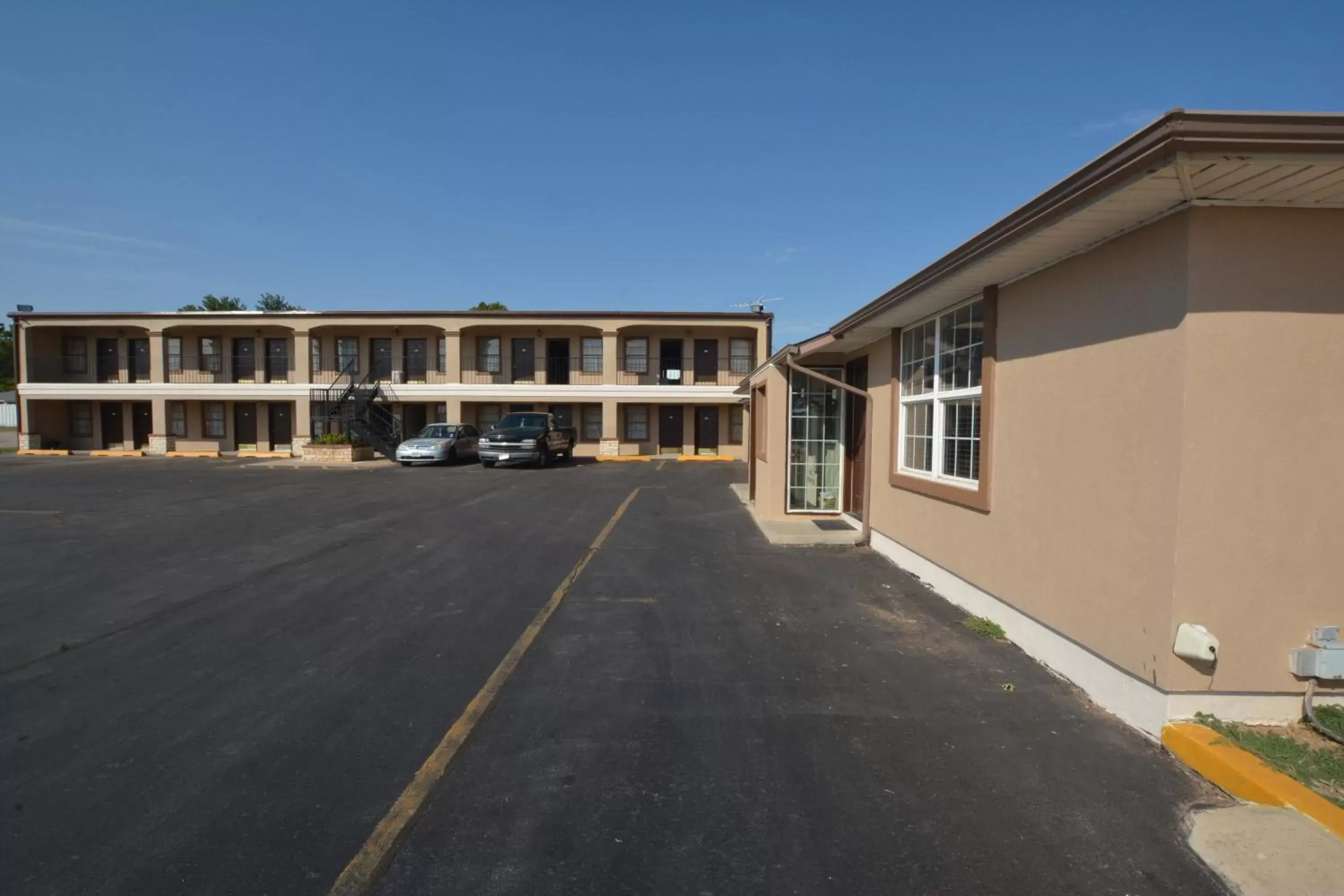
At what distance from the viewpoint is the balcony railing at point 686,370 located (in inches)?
1196

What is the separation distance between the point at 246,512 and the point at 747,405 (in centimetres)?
1276

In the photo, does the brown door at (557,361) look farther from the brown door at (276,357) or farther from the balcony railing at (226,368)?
the brown door at (276,357)

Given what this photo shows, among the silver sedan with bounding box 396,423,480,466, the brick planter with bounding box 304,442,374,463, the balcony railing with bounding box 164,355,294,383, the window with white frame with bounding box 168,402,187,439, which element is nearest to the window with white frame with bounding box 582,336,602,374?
the silver sedan with bounding box 396,423,480,466

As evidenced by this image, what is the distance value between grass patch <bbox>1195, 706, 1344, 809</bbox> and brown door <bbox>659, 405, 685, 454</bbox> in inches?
1079

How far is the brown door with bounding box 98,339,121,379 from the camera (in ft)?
106

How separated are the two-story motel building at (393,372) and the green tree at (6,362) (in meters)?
55.6

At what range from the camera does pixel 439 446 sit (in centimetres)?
2447

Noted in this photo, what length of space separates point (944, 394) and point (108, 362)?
1537 inches

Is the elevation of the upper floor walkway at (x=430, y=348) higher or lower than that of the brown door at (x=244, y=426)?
higher

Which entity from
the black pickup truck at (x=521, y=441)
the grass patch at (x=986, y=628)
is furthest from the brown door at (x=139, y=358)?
the grass patch at (x=986, y=628)

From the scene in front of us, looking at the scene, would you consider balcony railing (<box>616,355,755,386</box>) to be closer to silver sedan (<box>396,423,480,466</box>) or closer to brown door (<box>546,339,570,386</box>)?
brown door (<box>546,339,570,386</box>)

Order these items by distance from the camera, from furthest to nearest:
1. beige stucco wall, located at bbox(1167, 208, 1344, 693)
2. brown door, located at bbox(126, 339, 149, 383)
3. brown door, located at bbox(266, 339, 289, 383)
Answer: brown door, located at bbox(126, 339, 149, 383) → brown door, located at bbox(266, 339, 289, 383) → beige stucco wall, located at bbox(1167, 208, 1344, 693)

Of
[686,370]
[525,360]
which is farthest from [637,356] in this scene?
[525,360]

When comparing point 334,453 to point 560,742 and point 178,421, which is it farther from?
point 560,742
